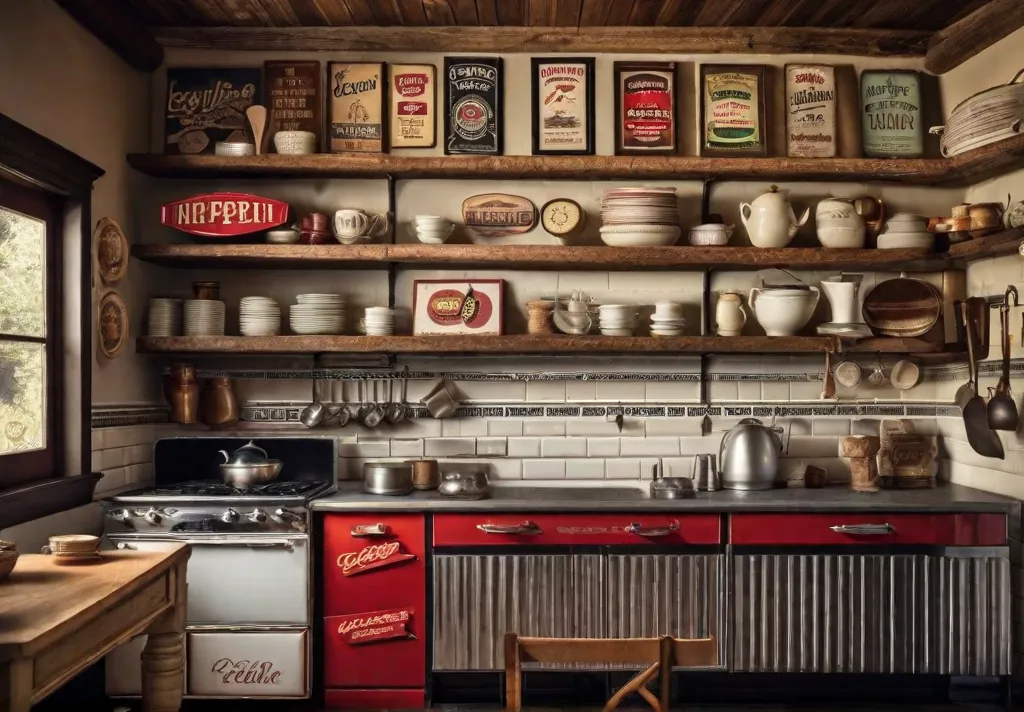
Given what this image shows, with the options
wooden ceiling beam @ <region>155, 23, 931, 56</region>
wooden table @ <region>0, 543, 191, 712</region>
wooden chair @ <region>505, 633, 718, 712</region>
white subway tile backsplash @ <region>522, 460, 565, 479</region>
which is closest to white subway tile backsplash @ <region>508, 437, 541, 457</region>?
white subway tile backsplash @ <region>522, 460, 565, 479</region>

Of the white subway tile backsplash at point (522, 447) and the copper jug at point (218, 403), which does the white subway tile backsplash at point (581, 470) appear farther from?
the copper jug at point (218, 403)

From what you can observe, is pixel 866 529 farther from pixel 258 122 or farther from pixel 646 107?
pixel 258 122

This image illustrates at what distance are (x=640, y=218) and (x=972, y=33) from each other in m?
1.75

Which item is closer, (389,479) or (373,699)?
(373,699)

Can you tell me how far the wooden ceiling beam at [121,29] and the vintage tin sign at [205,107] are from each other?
16cm

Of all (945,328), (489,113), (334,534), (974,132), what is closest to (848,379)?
(945,328)

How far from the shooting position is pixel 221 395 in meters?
4.15

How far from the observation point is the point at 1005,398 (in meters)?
3.59

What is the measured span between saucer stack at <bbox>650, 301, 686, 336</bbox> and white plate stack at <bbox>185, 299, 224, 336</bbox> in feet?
7.00

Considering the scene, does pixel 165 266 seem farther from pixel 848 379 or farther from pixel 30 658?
pixel 848 379

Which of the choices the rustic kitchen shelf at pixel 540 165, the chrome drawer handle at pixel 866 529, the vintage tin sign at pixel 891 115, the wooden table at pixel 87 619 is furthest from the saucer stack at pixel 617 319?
the wooden table at pixel 87 619

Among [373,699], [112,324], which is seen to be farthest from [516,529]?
[112,324]

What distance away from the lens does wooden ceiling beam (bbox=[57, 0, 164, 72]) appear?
11.3 ft

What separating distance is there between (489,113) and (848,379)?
2.25m
